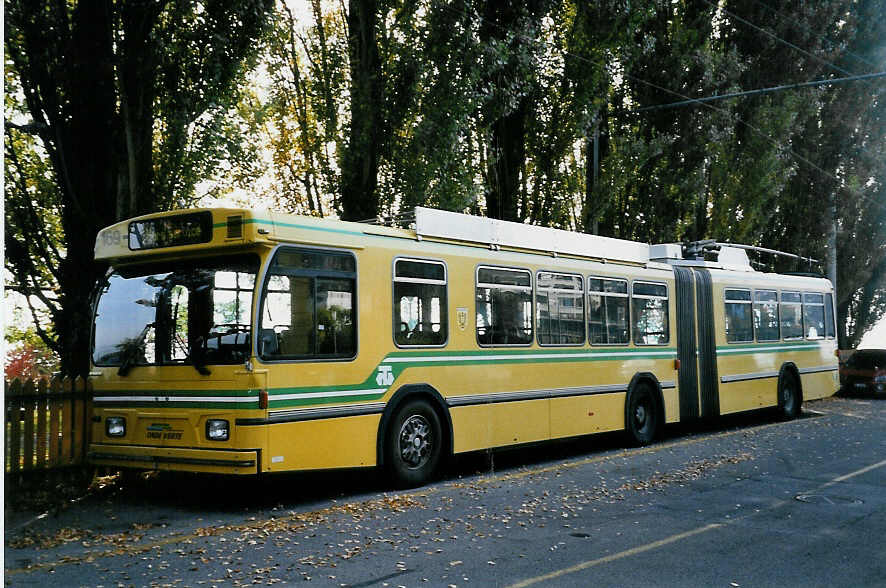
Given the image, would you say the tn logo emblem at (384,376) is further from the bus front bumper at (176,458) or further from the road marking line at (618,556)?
the road marking line at (618,556)

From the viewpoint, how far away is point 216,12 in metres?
13.2

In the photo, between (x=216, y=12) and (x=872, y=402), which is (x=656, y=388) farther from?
(x=872, y=402)

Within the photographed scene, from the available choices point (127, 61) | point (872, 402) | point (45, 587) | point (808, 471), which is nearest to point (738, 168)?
point (872, 402)

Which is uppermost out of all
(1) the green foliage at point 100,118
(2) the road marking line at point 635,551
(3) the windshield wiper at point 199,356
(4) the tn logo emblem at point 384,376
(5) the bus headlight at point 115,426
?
(1) the green foliage at point 100,118

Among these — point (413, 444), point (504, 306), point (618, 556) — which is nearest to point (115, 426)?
point (413, 444)

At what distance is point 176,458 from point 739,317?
12513 millimetres

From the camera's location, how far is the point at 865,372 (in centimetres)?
2812

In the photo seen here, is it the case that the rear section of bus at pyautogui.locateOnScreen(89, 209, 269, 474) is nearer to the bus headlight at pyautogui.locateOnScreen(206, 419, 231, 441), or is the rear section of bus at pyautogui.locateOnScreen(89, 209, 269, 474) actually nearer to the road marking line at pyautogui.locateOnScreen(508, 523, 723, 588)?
the bus headlight at pyautogui.locateOnScreen(206, 419, 231, 441)

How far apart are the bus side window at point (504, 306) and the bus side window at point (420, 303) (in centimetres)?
78

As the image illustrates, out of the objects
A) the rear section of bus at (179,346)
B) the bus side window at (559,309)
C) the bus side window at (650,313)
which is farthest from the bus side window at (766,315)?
the rear section of bus at (179,346)

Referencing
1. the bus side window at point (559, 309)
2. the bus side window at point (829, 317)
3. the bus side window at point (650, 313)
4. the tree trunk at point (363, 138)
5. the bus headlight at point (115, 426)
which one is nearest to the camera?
the bus headlight at point (115, 426)

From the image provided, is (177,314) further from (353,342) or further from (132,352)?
(353,342)

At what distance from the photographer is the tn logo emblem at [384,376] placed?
10.2 metres

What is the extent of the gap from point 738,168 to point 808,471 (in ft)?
53.7
